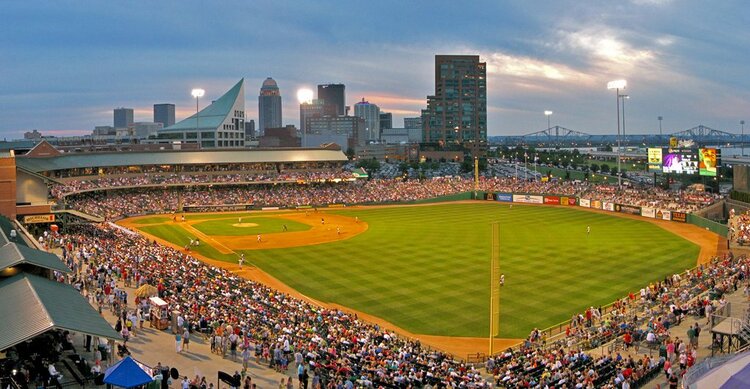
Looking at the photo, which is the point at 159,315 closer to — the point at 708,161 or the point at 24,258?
the point at 24,258

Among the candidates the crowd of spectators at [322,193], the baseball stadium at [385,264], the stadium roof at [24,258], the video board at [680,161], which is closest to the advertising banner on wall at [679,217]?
the baseball stadium at [385,264]

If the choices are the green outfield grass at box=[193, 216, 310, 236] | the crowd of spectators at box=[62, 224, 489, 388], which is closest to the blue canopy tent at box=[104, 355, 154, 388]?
the crowd of spectators at box=[62, 224, 489, 388]

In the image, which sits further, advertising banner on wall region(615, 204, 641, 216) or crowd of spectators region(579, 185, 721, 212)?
advertising banner on wall region(615, 204, 641, 216)

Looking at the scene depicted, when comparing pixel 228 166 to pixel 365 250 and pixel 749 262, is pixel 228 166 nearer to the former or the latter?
pixel 365 250

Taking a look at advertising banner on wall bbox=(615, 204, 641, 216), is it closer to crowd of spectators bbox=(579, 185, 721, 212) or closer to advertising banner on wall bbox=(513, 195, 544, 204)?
crowd of spectators bbox=(579, 185, 721, 212)

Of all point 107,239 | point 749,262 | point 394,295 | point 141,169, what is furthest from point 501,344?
point 141,169

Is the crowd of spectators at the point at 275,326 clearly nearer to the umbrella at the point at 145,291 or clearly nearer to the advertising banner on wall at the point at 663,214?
the umbrella at the point at 145,291
